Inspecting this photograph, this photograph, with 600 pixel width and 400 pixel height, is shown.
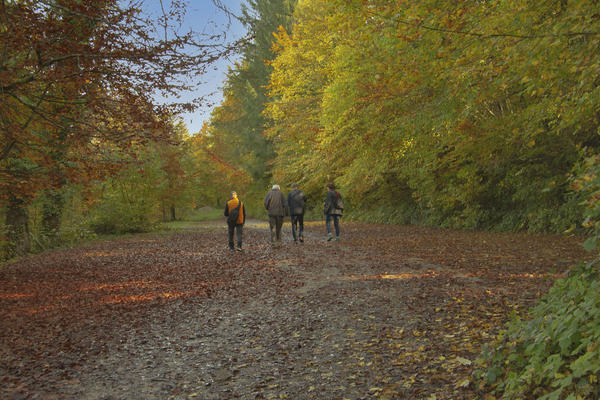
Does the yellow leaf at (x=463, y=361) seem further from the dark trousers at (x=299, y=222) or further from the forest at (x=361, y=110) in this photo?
the dark trousers at (x=299, y=222)

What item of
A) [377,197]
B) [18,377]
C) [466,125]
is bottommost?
[18,377]

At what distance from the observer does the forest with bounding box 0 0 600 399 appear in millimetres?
3875

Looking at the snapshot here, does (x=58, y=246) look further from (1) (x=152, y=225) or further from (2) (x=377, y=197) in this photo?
(2) (x=377, y=197)

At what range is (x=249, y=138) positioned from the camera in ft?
118

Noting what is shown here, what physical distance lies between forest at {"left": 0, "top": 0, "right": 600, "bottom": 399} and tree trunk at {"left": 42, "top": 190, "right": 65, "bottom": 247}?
0.07 metres

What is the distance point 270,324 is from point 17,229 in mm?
12955

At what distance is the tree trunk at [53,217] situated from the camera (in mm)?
16625

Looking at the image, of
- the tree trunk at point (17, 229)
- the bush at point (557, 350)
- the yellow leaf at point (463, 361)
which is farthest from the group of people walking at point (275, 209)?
the bush at point (557, 350)

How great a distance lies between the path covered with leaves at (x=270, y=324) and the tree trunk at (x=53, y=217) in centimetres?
597

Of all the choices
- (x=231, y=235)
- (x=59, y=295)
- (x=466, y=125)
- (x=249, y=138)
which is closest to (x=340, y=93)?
(x=466, y=125)

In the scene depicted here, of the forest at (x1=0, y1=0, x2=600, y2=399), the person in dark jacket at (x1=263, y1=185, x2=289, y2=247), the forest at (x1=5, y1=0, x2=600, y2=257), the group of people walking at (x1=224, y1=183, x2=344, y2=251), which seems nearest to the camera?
the forest at (x1=0, y1=0, x2=600, y2=399)

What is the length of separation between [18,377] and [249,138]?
106 feet

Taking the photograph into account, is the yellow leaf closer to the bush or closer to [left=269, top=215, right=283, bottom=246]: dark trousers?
the bush

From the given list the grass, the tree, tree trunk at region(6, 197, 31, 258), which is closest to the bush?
the tree
